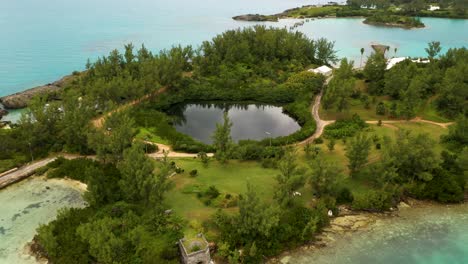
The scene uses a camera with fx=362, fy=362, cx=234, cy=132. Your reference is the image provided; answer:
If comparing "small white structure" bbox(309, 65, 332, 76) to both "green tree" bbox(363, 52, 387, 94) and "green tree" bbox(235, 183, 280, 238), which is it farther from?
"green tree" bbox(235, 183, 280, 238)

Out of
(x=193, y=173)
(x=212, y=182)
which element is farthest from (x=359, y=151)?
(x=193, y=173)

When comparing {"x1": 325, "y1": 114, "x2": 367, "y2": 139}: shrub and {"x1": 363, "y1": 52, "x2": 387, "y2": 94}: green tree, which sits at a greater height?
{"x1": 363, "y1": 52, "x2": 387, "y2": 94}: green tree

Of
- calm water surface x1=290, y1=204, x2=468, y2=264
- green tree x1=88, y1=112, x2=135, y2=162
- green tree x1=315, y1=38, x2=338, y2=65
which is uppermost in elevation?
green tree x1=315, y1=38, x2=338, y2=65

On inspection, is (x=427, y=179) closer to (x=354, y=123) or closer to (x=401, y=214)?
(x=401, y=214)

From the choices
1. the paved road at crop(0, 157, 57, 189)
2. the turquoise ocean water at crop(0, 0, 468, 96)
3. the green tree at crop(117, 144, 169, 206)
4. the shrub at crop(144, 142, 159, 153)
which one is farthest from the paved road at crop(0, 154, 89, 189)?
the turquoise ocean water at crop(0, 0, 468, 96)

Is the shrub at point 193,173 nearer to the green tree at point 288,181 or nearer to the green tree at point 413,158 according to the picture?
the green tree at point 288,181

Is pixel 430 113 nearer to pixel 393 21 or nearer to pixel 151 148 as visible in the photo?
pixel 151 148

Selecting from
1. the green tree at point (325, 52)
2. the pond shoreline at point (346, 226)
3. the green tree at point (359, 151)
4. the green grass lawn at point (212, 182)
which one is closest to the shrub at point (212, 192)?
the green grass lawn at point (212, 182)
